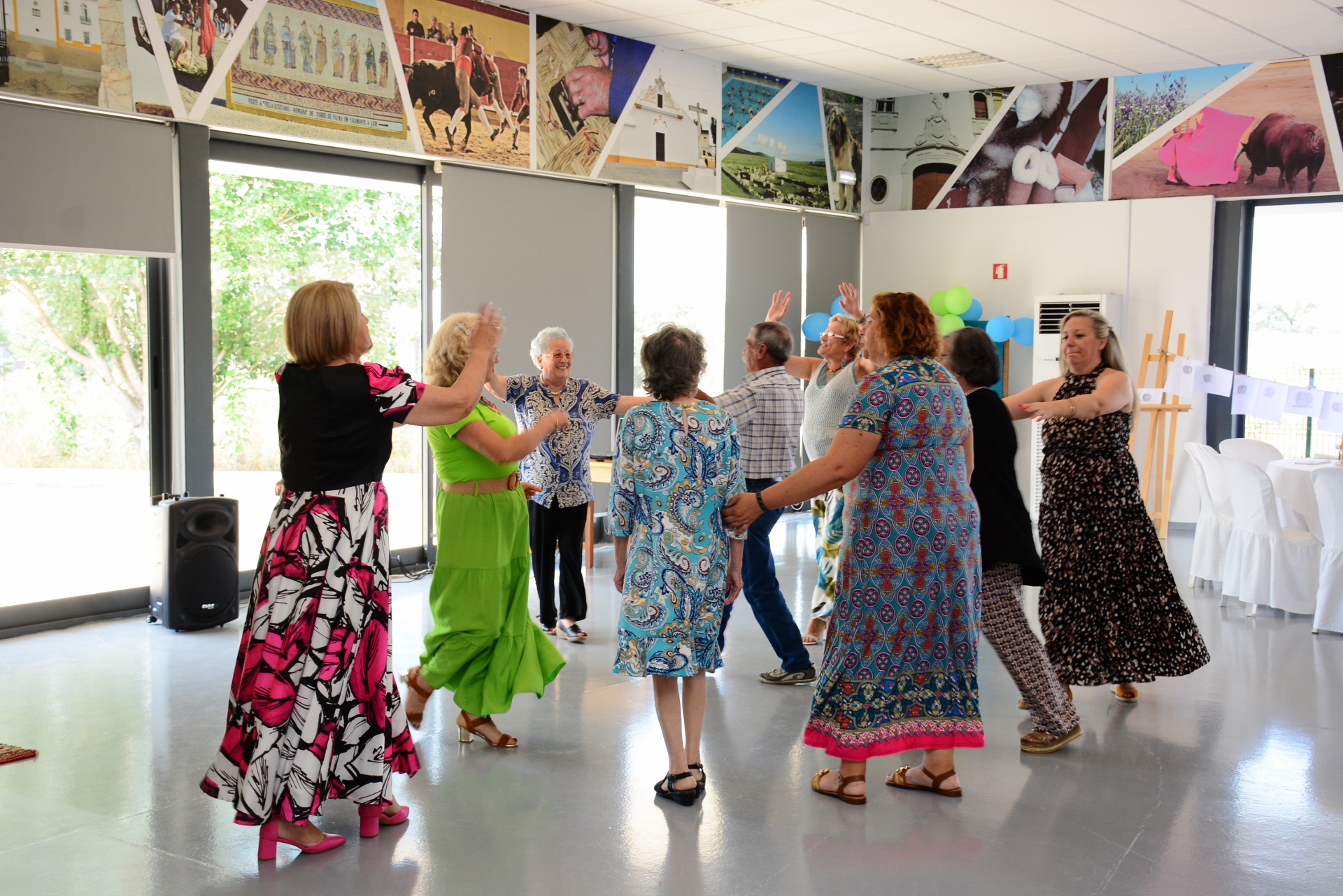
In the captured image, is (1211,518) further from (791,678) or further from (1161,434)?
(791,678)

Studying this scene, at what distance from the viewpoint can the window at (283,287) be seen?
804 cm

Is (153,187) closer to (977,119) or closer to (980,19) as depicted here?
(980,19)

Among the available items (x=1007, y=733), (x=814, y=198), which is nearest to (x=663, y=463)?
(x=1007, y=733)

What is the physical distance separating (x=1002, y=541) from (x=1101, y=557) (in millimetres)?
610

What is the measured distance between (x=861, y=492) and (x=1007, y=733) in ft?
4.84

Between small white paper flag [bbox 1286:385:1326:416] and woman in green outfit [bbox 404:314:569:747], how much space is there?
19.4 ft

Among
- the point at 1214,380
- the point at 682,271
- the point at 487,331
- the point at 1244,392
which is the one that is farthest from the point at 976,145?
the point at 487,331

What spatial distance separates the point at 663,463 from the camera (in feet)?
11.7

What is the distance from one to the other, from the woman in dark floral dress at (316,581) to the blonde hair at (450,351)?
0.65 metres

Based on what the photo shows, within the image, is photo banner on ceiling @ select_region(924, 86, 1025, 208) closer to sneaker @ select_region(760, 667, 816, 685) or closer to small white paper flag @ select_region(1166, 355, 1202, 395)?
small white paper flag @ select_region(1166, 355, 1202, 395)

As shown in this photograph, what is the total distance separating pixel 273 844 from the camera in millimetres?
3328

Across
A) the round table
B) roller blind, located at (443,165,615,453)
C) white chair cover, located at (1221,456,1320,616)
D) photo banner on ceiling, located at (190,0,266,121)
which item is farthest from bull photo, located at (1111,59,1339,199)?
photo banner on ceiling, located at (190,0,266,121)

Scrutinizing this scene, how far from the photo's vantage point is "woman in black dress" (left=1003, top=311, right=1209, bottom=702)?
179 inches

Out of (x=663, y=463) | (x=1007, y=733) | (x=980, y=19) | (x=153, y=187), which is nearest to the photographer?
(x=663, y=463)
